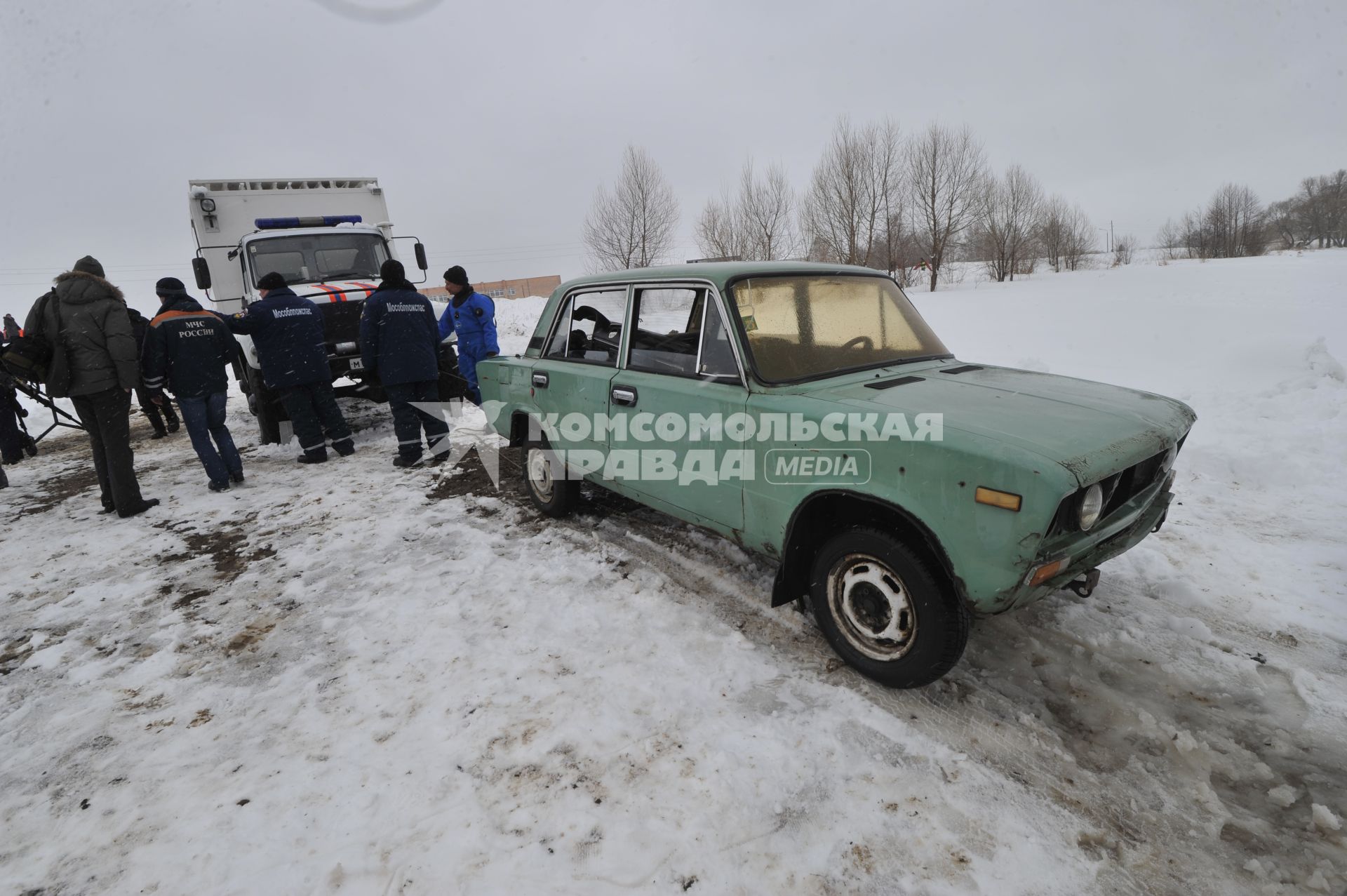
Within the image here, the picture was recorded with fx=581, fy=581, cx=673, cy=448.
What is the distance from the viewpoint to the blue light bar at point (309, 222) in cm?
870

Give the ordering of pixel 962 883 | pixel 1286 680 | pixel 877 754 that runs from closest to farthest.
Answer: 1. pixel 962 883
2. pixel 877 754
3. pixel 1286 680

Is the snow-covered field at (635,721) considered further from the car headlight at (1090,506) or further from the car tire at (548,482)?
the car headlight at (1090,506)

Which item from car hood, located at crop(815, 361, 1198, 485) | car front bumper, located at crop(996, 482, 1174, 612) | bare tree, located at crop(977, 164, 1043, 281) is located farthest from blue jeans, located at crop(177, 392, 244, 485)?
bare tree, located at crop(977, 164, 1043, 281)

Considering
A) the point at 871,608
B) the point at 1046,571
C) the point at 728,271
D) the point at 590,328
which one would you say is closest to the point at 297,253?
the point at 590,328

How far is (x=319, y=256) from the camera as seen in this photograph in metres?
8.62

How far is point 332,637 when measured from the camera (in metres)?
3.28

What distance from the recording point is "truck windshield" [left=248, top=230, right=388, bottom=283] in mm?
8266

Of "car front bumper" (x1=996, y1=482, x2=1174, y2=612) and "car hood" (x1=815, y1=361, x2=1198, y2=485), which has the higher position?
"car hood" (x1=815, y1=361, x2=1198, y2=485)

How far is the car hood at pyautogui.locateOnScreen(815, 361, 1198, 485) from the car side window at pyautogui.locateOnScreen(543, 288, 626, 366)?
1.63 metres

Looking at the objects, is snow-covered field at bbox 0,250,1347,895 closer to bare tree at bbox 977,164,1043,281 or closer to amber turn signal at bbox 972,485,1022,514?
amber turn signal at bbox 972,485,1022,514

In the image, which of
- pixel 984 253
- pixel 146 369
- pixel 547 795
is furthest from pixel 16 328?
pixel 984 253

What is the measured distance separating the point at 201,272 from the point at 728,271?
9233mm

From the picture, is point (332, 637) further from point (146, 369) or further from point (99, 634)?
point (146, 369)

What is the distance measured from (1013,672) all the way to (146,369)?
7.54m
